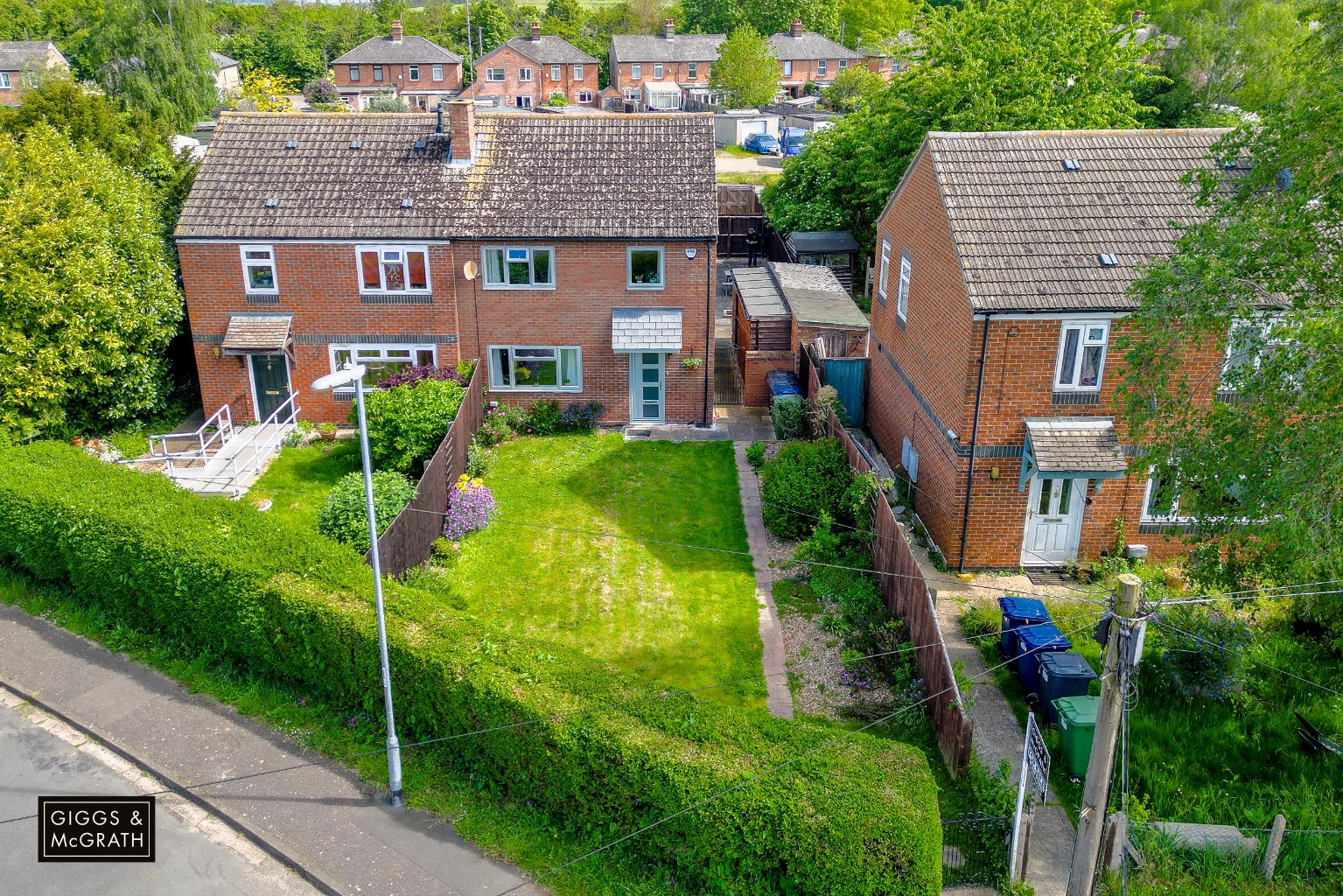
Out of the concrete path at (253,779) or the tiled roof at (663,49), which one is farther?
the tiled roof at (663,49)

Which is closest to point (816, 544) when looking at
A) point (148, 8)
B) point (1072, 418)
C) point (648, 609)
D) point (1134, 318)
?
point (648, 609)

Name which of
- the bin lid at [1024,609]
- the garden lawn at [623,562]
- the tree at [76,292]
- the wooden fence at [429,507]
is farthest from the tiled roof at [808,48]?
the bin lid at [1024,609]

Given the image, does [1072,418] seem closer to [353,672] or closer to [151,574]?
[353,672]

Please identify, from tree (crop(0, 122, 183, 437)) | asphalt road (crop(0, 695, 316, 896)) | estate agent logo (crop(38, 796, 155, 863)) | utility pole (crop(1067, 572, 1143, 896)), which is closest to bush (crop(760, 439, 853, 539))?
utility pole (crop(1067, 572, 1143, 896))

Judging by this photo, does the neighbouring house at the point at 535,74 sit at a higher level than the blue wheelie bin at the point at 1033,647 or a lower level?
higher

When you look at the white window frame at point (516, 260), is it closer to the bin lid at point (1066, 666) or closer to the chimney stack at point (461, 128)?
the chimney stack at point (461, 128)
